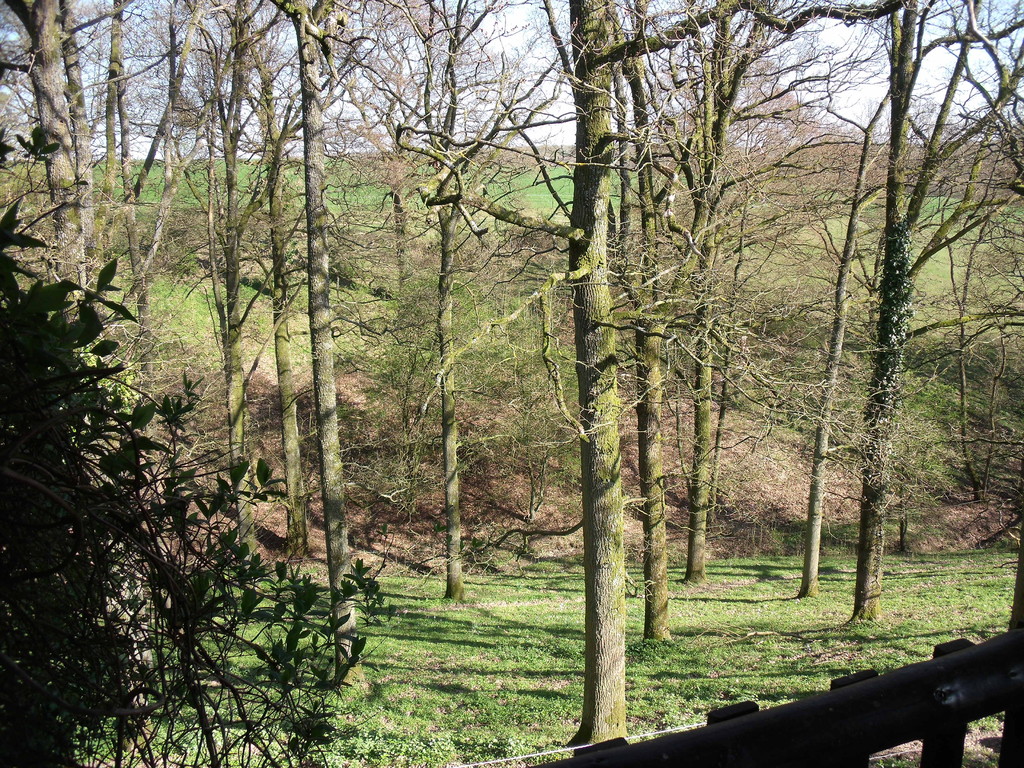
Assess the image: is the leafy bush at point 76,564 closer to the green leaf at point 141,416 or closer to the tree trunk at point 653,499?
the green leaf at point 141,416

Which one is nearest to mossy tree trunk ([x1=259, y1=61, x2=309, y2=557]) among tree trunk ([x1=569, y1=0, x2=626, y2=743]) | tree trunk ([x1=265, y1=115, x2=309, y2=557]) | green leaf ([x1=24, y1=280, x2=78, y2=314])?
tree trunk ([x1=265, y1=115, x2=309, y2=557])

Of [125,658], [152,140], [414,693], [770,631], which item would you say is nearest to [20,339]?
[125,658]

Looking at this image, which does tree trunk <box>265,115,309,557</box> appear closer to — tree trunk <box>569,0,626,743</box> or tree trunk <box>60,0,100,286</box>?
tree trunk <box>60,0,100,286</box>

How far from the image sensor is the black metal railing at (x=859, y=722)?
1.51 meters

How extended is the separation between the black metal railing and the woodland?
1.11m

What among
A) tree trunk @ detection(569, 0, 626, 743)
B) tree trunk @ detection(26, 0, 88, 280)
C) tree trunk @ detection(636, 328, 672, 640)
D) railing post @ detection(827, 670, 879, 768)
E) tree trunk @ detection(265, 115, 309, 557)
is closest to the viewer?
railing post @ detection(827, 670, 879, 768)

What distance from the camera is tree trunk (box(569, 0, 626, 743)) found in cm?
827

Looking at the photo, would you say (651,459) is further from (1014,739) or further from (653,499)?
(1014,739)

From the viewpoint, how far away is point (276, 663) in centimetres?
246

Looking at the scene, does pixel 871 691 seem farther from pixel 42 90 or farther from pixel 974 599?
pixel 974 599

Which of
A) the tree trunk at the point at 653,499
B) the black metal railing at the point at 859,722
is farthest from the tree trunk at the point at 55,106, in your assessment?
the black metal railing at the point at 859,722

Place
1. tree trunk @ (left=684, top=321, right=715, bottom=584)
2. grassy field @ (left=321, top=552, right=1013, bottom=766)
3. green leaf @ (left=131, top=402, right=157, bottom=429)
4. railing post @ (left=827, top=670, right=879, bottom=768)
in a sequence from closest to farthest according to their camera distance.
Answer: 1. railing post @ (left=827, top=670, right=879, bottom=768)
2. green leaf @ (left=131, top=402, right=157, bottom=429)
3. tree trunk @ (left=684, top=321, right=715, bottom=584)
4. grassy field @ (left=321, top=552, right=1013, bottom=766)

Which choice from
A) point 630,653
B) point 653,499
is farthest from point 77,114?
point 630,653

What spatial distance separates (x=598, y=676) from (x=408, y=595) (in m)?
10.8
